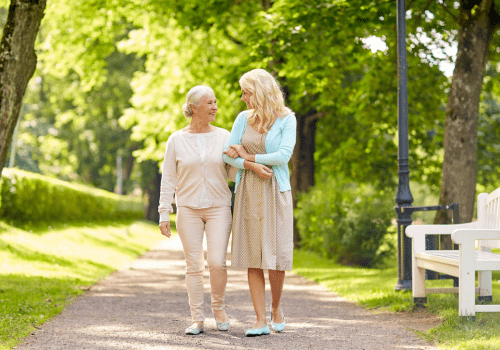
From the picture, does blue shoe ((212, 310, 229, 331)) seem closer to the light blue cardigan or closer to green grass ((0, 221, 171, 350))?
the light blue cardigan

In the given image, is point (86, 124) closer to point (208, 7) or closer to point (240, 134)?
point (208, 7)

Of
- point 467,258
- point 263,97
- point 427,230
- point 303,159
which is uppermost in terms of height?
point 263,97

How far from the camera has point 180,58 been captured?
18141mm

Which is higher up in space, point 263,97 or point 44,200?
point 263,97

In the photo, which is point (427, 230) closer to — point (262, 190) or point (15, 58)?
point (262, 190)

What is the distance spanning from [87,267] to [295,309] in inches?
211

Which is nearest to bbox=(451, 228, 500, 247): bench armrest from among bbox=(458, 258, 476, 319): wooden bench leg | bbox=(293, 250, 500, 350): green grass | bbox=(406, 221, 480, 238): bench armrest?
bbox=(458, 258, 476, 319): wooden bench leg

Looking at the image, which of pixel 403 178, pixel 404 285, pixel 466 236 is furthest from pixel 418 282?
pixel 403 178

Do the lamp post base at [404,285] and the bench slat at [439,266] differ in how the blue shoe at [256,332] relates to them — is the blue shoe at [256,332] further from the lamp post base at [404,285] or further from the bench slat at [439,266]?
the lamp post base at [404,285]

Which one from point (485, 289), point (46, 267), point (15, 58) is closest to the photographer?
point (485, 289)

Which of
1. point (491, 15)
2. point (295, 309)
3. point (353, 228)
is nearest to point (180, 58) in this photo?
point (353, 228)

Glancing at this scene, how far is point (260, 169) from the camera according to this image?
198 inches

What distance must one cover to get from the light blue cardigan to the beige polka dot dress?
6 centimetres

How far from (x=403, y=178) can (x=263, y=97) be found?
120 inches
